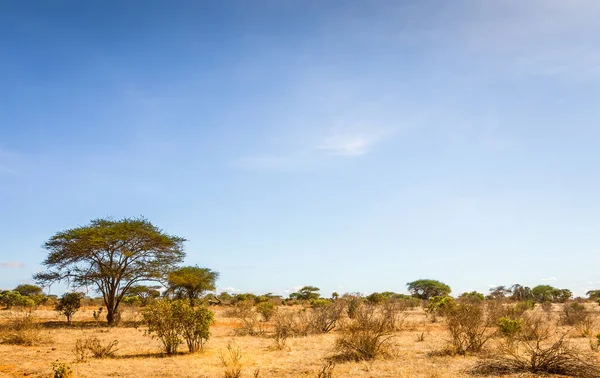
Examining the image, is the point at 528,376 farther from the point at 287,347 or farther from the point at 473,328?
the point at 287,347

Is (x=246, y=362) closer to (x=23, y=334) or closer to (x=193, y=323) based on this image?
(x=193, y=323)

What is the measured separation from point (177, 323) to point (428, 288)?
217 feet

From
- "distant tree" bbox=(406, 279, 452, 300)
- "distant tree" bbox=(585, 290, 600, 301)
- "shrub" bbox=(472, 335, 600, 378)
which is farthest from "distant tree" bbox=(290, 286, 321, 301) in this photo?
"shrub" bbox=(472, 335, 600, 378)

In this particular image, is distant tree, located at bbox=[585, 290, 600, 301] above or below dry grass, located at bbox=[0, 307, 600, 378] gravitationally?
below

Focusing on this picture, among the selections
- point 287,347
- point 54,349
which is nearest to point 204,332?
point 287,347

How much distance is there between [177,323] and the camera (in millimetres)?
16016

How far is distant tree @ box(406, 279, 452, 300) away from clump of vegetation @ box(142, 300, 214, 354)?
63.1m

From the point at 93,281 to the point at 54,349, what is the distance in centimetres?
1308

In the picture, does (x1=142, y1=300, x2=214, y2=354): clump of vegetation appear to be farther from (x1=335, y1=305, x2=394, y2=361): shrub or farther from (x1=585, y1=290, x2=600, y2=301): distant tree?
(x1=585, y1=290, x2=600, y2=301): distant tree

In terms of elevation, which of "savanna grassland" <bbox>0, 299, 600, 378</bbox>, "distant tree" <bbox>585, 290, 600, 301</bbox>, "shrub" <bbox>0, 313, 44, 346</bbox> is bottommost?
"distant tree" <bbox>585, 290, 600, 301</bbox>

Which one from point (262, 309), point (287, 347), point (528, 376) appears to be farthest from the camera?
point (262, 309)

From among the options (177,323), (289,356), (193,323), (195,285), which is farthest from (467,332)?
(195,285)

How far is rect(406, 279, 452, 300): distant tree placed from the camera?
73.6 metres

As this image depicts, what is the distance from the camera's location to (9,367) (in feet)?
42.6
